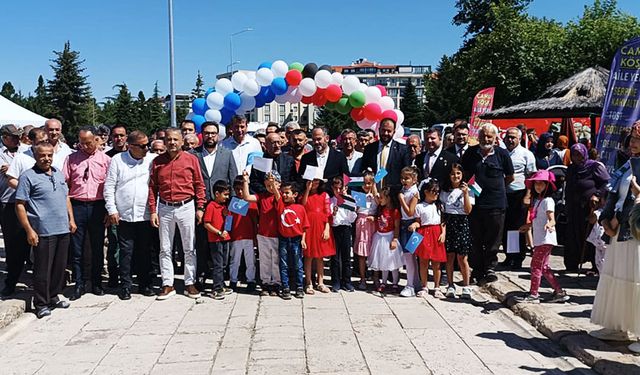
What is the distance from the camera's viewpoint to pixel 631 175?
461 centimetres

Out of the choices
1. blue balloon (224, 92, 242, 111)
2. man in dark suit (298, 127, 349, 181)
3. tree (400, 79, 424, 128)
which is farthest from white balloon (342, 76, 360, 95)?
tree (400, 79, 424, 128)

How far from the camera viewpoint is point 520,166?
315 inches

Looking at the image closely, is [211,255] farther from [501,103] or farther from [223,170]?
[501,103]

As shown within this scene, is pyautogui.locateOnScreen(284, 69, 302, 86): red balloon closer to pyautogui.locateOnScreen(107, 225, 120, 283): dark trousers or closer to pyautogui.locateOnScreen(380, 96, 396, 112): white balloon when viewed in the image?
pyautogui.locateOnScreen(380, 96, 396, 112): white balloon

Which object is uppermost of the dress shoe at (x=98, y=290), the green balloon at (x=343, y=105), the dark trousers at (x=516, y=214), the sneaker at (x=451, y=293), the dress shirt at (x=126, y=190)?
the green balloon at (x=343, y=105)

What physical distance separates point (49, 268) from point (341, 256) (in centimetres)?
330

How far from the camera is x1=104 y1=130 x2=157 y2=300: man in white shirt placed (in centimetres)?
657

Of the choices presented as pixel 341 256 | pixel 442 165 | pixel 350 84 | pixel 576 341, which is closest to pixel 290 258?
pixel 341 256

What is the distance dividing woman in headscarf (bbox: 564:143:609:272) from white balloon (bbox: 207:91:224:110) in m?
5.80

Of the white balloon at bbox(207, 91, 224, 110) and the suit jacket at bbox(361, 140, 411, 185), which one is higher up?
the white balloon at bbox(207, 91, 224, 110)

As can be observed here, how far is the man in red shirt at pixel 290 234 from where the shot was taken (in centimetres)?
649

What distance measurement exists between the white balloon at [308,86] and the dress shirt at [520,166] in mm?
3469

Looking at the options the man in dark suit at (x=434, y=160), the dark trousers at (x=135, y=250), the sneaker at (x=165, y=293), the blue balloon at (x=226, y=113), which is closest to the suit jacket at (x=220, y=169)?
the dark trousers at (x=135, y=250)

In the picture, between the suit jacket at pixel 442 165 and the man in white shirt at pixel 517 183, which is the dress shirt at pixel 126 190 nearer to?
the suit jacket at pixel 442 165
